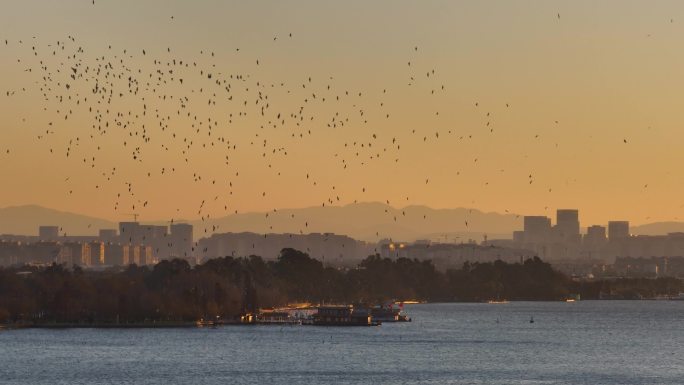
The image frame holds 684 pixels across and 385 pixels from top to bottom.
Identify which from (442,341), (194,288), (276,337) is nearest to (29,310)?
(194,288)

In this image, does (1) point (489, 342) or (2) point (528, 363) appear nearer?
(2) point (528, 363)

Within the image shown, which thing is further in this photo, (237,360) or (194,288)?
(194,288)

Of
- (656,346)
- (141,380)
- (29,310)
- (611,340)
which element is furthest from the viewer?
(29,310)

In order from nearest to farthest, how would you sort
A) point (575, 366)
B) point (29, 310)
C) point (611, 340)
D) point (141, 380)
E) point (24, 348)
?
point (141, 380) → point (575, 366) → point (24, 348) → point (611, 340) → point (29, 310)

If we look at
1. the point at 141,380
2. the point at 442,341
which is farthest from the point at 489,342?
the point at 141,380

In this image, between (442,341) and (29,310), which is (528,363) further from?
(29,310)

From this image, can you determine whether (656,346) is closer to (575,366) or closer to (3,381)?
(575,366)
